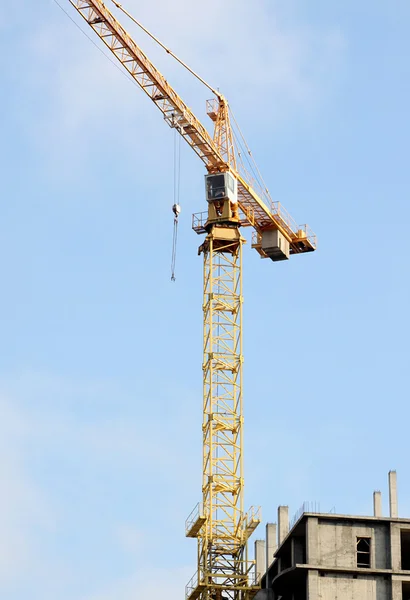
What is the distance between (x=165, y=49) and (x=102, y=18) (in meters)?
7.28

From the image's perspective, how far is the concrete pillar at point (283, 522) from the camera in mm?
91188

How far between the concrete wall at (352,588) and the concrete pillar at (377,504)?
376cm

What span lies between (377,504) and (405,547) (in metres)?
3.95

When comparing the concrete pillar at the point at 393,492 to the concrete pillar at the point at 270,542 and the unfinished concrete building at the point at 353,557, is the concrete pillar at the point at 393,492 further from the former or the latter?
the concrete pillar at the point at 270,542

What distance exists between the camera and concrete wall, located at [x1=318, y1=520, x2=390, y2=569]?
268 feet

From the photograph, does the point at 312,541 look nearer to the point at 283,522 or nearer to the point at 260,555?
the point at 283,522

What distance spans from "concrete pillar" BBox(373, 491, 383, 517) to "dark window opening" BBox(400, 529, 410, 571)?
169 cm

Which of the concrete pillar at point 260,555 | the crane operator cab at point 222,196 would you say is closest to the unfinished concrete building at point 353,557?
the concrete pillar at point 260,555

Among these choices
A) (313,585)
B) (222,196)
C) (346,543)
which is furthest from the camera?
(222,196)

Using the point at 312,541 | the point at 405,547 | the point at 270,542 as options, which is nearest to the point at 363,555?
the point at 312,541

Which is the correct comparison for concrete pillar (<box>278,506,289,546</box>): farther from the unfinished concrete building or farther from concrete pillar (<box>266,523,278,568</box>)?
the unfinished concrete building

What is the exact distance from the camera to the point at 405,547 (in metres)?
86.2

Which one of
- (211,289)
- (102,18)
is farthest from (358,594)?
(102,18)

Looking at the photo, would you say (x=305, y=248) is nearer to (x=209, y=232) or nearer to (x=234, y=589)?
(x=209, y=232)
